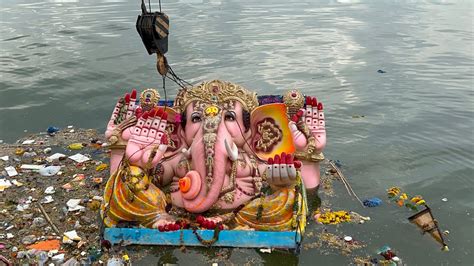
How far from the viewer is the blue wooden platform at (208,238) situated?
5.92 meters

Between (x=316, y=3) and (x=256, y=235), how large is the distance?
29.7 m

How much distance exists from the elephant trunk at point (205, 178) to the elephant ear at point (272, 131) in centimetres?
92

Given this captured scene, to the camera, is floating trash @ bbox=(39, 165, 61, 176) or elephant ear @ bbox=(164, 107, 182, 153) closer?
elephant ear @ bbox=(164, 107, 182, 153)

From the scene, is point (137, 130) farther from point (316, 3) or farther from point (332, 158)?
point (316, 3)

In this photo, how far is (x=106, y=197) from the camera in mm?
6262

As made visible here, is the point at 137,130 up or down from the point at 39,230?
up

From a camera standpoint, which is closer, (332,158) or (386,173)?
(386,173)

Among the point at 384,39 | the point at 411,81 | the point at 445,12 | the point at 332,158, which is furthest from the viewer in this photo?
the point at 445,12

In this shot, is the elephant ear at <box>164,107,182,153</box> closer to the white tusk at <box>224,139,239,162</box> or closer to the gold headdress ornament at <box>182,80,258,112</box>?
the gold headdress ornament at <box>182,80,258,112</box>

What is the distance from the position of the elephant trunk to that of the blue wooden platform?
1.17ft

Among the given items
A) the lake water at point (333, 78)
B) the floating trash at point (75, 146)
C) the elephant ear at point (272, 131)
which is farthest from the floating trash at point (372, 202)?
the floating trash at point (75, 146)

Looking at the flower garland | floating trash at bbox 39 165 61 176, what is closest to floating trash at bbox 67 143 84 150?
floating trash at bbox 39 165 61 176

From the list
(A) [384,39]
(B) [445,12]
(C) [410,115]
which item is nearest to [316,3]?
(B) [445,12]

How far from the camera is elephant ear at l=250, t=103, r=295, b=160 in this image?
6.88 metres
